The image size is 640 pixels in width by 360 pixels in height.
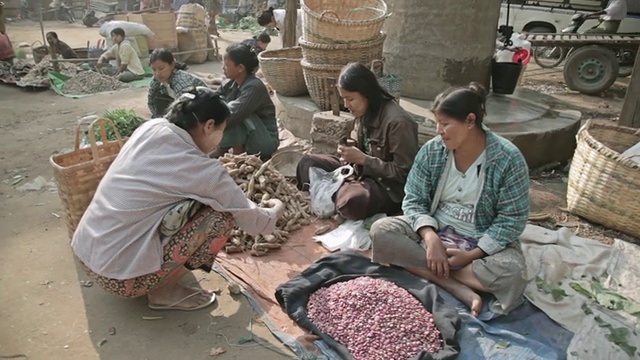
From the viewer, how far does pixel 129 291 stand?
2.40 metres

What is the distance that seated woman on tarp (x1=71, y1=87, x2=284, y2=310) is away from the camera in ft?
7.32

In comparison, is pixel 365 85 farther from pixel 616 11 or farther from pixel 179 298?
pixel 616 11

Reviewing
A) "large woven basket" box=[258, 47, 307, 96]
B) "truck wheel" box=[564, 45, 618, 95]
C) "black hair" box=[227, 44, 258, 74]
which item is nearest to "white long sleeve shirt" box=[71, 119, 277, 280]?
"black hair" box=[227, 44, 258, 74]

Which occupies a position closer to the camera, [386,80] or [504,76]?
[386,80]

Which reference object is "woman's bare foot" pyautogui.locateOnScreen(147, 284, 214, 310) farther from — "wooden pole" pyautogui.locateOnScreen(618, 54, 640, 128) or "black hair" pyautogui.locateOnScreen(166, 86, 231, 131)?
"wooden pole" pyautogui.locateOnScreen(618, 54, 640, 128)

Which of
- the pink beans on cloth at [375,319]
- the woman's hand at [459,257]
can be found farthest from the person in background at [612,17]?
the pink beans on cloth at [375,319]

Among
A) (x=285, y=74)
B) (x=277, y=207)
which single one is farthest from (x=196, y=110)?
(x=285, y=74)

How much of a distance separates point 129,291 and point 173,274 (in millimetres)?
239

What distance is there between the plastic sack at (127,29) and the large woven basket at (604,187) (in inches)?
338

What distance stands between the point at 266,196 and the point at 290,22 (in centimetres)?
435

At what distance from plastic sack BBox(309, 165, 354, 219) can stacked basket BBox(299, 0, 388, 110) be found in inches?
52.3

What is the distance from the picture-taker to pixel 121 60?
8.56m

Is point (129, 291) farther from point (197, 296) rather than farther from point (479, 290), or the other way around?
point (479, 290)

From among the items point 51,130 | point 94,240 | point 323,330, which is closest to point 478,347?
point 323,330
